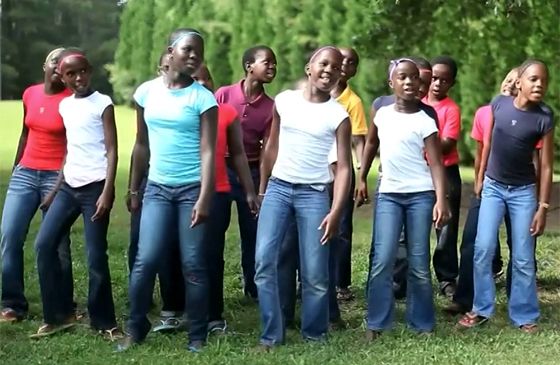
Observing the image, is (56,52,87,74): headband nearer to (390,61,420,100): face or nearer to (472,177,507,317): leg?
(390,61,420,100): face

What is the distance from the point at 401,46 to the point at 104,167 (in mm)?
9854

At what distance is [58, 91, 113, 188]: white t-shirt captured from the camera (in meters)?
5.64

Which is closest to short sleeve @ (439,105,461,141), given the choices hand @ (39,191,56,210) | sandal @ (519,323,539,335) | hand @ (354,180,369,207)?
hand @ (354,180,369,207)

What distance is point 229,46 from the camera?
23.7 m

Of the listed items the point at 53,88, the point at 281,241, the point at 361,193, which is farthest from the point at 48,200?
the point at 361,193

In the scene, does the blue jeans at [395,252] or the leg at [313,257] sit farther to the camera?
the blue jeans at [395,252]

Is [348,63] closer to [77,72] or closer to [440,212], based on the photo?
[440,212]

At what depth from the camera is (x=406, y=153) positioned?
5.63 meters

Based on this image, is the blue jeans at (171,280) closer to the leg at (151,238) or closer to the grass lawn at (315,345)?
the grass lawn at (315,345)

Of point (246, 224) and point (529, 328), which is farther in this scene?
point (246, 224)

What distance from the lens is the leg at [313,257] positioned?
5410mm

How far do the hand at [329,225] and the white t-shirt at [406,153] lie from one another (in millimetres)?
482

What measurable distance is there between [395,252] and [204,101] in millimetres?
1483

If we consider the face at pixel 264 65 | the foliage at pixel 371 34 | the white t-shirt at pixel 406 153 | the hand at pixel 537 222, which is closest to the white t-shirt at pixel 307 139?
the white t-shirt at pixel 406 153
